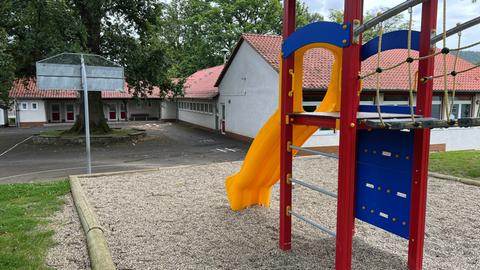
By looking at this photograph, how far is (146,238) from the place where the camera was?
4934 mm

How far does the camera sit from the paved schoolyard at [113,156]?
40.8 ft

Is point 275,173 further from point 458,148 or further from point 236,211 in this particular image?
point 458,148

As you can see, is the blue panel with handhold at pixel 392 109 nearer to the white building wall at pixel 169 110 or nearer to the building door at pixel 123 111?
the white building wall at pixel 169 110

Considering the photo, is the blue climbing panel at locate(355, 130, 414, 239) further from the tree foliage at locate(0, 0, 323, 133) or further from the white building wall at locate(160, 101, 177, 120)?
the white building wall at locate(160, 101, 177, 120)

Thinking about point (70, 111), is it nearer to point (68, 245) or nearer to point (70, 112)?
point (70, 112)

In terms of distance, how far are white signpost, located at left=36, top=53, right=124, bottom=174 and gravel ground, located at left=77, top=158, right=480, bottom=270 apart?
98.9 inches

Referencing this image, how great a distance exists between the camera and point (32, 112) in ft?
105

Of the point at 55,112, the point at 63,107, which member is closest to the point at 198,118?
the point at 63,107

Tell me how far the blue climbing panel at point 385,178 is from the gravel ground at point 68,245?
3181mm

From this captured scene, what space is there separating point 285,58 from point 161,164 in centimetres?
971

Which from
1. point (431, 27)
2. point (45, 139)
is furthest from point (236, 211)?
point (45, 139)

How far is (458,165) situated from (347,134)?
8.91 metres

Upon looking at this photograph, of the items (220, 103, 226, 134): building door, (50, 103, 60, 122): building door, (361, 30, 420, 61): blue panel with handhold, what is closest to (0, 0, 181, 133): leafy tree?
(220, 103, 226, 134): building door

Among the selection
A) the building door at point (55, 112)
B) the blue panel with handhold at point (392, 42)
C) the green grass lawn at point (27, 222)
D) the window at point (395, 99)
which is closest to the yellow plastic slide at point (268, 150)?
Result: the blue panel with handhold at point (392, 42)
